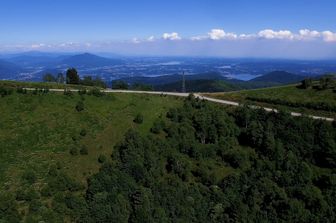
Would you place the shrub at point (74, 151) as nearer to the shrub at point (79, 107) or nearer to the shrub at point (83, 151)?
the shrub at point (83, 151)

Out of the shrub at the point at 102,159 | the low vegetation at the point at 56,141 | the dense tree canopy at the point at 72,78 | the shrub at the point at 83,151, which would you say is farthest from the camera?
the dense tree canopy at the point at 72,78

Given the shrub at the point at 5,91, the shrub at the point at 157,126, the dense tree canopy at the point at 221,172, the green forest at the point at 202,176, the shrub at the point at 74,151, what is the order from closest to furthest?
the green forest at the point at 202,176
the dense tree canopy at the point at 221,172
the shrub at the point at 74,151
the shrub at the point at 157,126
the shrub at the point at 5,91

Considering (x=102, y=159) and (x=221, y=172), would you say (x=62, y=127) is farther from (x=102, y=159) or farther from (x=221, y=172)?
(x=221, y=172)

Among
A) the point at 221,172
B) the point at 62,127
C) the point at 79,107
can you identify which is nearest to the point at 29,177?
the point at 62,127

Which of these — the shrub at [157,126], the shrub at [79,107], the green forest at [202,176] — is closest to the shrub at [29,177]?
the green forest at [202,176]

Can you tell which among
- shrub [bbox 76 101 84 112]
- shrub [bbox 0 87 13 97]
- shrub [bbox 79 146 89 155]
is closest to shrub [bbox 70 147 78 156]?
shrub [bbox 79 146 89 155]

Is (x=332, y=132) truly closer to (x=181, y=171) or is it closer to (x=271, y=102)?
(x=271, y=102)

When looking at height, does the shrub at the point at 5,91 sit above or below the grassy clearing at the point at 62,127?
above
